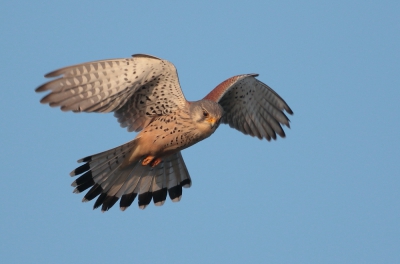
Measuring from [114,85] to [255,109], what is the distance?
2943mm

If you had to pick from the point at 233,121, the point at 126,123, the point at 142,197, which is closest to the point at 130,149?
the point at 126,123

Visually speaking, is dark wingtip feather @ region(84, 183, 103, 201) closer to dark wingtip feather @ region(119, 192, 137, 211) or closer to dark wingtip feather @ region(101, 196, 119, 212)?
dark wingtip feather @ region(101, 196, 119, 212)

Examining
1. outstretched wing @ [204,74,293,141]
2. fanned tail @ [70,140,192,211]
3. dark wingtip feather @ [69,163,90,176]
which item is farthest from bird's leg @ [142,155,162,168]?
outstretched wing @ [204,74,293,141]

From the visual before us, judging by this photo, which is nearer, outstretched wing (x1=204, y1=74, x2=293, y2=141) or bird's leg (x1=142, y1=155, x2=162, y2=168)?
bird's leg (x1=142, y1=155, x2=162, y2=168)

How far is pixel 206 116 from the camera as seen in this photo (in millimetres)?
8594

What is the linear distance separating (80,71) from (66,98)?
375mm

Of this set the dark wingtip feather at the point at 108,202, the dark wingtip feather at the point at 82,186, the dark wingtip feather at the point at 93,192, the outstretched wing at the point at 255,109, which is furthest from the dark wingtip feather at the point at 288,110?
the dark wingtip feather at the point at 82,186

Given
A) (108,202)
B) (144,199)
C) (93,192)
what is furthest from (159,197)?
(93,192)

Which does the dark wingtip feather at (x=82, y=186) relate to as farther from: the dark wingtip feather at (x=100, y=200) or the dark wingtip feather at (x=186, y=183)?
the dark wingtip feather at (x=186, y=183)

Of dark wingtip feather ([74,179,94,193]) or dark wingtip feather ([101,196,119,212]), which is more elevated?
dark wingtip feather ([74,179,94,193])

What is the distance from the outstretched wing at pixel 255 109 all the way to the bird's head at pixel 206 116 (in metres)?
1.50

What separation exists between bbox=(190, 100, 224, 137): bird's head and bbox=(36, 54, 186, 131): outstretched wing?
370 mm

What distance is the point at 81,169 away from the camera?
9539mm

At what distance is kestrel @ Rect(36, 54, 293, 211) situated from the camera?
26.9 feet
